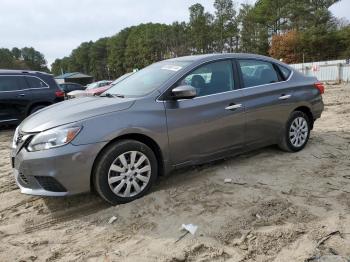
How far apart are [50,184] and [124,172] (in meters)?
0.78

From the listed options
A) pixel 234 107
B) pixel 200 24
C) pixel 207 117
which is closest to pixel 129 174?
pixel 207 117

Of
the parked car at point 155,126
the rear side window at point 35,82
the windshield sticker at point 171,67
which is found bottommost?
the parked car at point 155,126

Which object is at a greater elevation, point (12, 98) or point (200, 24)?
point (200, 24)

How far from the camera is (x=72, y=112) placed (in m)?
4.34

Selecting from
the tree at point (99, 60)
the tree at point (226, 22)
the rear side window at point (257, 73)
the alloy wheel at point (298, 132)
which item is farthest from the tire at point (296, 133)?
the tree at point (99, 60)

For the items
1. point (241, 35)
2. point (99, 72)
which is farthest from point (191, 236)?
point (99, 72)

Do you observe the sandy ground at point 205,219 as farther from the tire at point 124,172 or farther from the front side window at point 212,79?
the front side window at point 212,79

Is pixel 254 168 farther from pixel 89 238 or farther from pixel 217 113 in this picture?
pixel 89 238

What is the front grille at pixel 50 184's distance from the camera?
402 centimetres

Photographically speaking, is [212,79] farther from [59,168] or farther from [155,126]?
[59,168]

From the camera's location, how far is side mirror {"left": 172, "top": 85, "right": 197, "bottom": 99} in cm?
455

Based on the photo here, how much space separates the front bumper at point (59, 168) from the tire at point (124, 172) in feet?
0.39

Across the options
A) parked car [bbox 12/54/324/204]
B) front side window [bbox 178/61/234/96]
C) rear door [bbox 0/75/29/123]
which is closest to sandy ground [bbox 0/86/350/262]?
parked car [bbox 12/54/324/204]

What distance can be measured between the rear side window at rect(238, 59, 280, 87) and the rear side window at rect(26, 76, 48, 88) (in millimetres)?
7012
